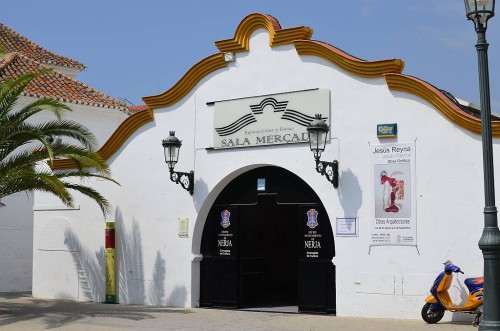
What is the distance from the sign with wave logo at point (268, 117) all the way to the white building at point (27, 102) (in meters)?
6.27

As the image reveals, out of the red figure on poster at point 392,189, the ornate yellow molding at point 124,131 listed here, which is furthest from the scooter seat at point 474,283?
the ornate yellow molding at point 124,131

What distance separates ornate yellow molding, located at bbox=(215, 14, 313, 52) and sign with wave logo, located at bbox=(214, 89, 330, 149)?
112 cm

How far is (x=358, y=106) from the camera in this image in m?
14.4

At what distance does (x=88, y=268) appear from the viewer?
18.6m

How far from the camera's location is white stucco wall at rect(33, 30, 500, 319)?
13375 millimetres

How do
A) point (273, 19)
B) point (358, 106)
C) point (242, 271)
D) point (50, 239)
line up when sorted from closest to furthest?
1. point (358, 106)
2. point (273, 19)
3. point (242, 271)
4. point (50, 239)

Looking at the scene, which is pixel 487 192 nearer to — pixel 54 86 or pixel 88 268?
pixel 88 268

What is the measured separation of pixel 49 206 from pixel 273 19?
26.3 ft

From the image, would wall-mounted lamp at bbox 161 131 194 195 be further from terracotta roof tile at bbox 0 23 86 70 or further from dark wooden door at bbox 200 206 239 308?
terracotta roof tile at bbox 0 23 86 70

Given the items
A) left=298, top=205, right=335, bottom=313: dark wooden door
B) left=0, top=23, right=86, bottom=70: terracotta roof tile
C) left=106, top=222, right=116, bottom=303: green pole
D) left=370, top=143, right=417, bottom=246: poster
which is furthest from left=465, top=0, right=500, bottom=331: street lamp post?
left=0, top=23, right=86, bottom=70: terracotta roof tile

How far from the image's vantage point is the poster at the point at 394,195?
541 inches

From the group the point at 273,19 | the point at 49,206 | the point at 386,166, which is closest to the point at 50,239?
the point at 49,206

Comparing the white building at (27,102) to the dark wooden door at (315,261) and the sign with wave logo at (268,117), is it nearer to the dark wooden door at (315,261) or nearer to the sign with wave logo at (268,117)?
the sign with wave logo at (268,117)

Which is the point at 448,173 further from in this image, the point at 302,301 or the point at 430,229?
the point at 302,301
